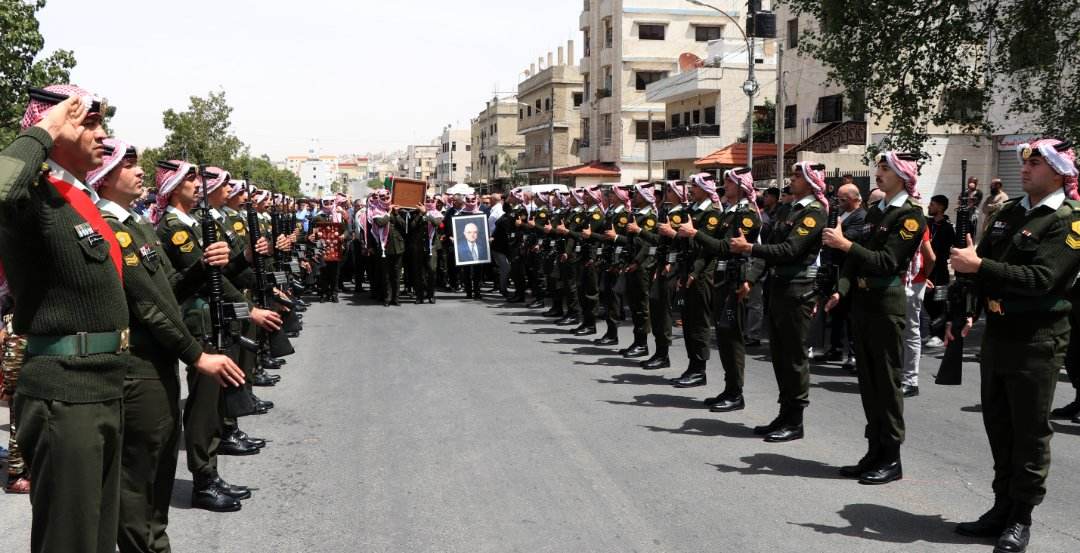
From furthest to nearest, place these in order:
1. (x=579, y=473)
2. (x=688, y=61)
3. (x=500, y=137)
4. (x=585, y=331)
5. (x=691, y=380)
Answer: (x=500, y=137)
(x=688, y=61)
(x=585, y=331)
(x=691, y=380)
(x=579, y=473)

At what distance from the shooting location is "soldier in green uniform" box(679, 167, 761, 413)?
8.70 meters

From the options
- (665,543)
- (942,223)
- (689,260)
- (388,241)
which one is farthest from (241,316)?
(388,241)

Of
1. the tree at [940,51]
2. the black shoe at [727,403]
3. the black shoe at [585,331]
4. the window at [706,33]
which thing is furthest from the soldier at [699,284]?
the window at [706,33]

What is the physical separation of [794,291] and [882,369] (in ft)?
4.04

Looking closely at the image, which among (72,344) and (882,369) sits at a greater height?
(72,344)

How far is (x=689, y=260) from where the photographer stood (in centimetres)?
990

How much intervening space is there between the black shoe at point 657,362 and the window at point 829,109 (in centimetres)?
2696

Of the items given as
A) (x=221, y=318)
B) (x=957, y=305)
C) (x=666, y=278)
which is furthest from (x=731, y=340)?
(x=221, y=318)

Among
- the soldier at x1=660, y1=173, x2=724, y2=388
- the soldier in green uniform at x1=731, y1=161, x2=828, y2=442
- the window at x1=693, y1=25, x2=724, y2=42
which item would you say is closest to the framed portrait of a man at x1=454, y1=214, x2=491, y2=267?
the soldier at x1=660, y1=173, x2=724, y2=388

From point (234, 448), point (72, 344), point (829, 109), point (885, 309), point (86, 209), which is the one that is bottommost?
point (234, 448)

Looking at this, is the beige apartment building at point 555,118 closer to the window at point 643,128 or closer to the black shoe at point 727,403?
the window at point 643,128

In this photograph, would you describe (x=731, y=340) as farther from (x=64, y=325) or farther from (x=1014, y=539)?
(x=64, y=325)

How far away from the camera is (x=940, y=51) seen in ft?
51.3

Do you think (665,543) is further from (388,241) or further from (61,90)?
(388,241)
